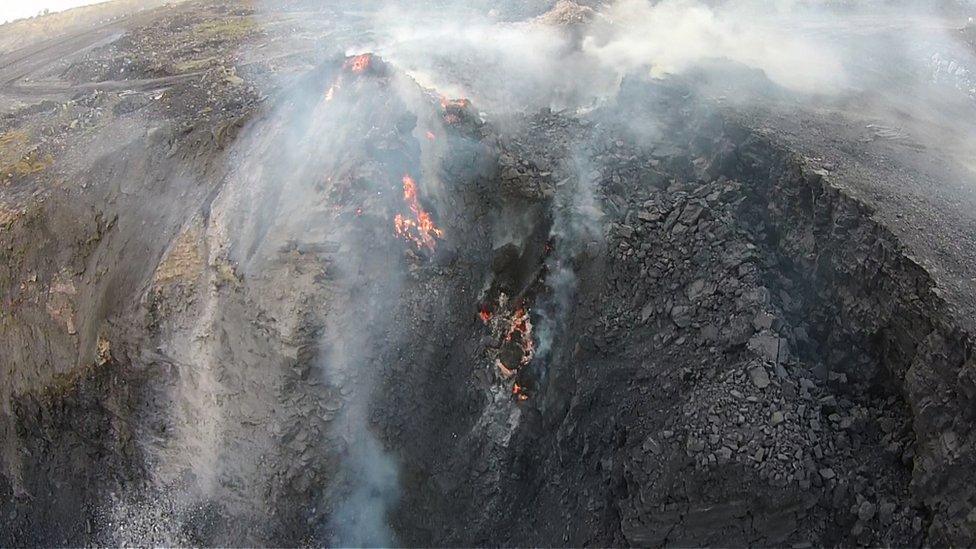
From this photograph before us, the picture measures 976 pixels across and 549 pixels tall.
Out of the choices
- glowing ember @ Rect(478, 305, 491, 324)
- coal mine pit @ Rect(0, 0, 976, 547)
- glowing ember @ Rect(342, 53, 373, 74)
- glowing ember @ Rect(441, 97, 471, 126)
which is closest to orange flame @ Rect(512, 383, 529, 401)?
coal mine pit @ Rect(0, 0, 976, 547)

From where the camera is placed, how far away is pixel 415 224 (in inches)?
630

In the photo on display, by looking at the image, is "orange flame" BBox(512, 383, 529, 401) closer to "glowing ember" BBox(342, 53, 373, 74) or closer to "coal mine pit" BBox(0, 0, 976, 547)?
"coal mine pit" BBox(0, 0, 976, 547)

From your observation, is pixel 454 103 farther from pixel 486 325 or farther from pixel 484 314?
pixel 486 325

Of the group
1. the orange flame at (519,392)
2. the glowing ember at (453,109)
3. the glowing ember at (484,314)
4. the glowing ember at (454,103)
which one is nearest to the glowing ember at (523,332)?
the orange flame at (519,392)

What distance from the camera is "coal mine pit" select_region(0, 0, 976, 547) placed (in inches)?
432

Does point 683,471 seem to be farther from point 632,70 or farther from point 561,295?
point 632,70

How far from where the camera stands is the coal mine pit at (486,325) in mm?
10984

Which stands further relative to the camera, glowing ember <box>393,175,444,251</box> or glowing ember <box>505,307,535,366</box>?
glowing ember <box>393,175,444,251</box>

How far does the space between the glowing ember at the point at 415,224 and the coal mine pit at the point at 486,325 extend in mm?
59

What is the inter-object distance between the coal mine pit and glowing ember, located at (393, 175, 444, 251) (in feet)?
0.19

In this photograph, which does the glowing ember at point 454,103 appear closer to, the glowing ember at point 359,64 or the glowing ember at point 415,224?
the glowing ember at point 359,64

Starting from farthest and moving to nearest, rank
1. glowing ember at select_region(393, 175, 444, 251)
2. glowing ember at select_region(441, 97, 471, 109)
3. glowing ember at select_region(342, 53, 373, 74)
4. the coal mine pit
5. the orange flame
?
1. glowing ember at select_region(441, 97, 471, 109)
2. glowing ember at select_region(342, 53, 373, 74)
3. glowing ember at select_region(393, 175, 444, 251)
4. the orange flame
5. the coal mine pit

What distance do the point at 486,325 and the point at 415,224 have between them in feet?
10.2

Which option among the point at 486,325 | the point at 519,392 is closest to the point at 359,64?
the point at 486,325
